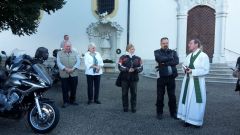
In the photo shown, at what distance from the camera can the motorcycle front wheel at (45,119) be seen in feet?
21.3

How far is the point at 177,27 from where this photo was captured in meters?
18.1

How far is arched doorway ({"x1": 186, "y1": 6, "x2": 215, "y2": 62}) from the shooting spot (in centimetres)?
1803

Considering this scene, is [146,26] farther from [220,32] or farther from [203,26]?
[220,32]

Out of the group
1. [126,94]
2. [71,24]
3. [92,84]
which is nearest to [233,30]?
[71,24]

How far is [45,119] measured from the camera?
21.4 ft

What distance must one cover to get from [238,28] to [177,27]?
2.77 m

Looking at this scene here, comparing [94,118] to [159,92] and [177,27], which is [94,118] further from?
[177,27]

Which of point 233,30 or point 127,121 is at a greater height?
point 233,30

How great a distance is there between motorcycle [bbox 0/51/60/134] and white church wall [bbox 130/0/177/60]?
12344 mm

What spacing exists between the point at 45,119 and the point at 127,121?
1847 mm

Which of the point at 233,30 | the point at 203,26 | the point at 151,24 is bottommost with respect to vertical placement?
the point at 233,30

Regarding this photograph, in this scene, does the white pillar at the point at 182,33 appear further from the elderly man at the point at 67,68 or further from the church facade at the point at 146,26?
the elderly man at the point at 67,68

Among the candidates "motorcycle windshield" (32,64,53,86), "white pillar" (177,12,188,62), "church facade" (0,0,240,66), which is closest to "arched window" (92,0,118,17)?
"church facade" (0,0,240,66)

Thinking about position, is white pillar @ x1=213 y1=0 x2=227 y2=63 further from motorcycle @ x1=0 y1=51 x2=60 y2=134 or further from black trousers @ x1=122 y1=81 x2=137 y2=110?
motorcycle @ x1=0 y1=51 x2=60 y2=134
